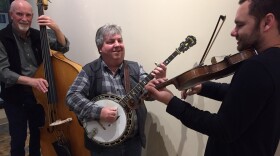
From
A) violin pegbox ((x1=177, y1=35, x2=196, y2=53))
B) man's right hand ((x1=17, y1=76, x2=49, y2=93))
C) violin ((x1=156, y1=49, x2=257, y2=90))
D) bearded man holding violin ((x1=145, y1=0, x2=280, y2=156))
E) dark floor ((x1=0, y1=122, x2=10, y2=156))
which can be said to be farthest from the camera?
dark floor ((x1=0, y1=122, x2=10, y2=156))

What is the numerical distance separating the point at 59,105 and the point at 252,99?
149 centimetres

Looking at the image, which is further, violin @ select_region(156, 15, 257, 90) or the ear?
violin @ select_region(156, 15, 257, 90)

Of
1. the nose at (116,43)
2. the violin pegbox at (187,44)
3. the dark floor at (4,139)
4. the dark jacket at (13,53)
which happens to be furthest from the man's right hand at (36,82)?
the dark floor at (4,139)

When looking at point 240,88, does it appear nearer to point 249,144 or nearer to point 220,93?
point 249,144

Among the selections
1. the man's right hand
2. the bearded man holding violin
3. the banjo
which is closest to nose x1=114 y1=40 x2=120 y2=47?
the banjo

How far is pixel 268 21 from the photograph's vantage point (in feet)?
3.09

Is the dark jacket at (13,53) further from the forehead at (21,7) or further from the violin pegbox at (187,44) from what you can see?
the violin pegbox at (187,44)

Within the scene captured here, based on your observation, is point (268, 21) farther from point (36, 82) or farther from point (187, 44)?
point (36, 82)

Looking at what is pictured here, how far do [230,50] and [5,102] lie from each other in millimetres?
1748

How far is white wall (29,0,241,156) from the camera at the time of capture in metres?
1.71

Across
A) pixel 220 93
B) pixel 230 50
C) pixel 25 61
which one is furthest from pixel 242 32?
pixel 25 61

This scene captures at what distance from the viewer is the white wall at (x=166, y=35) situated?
171 centimetres

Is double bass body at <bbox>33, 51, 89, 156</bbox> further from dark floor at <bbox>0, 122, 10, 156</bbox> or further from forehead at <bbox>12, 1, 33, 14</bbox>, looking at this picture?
dark floor at <bbox>0, 122, 10, 156</bbox>

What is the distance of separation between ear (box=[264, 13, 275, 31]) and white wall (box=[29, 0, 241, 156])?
678 mm
